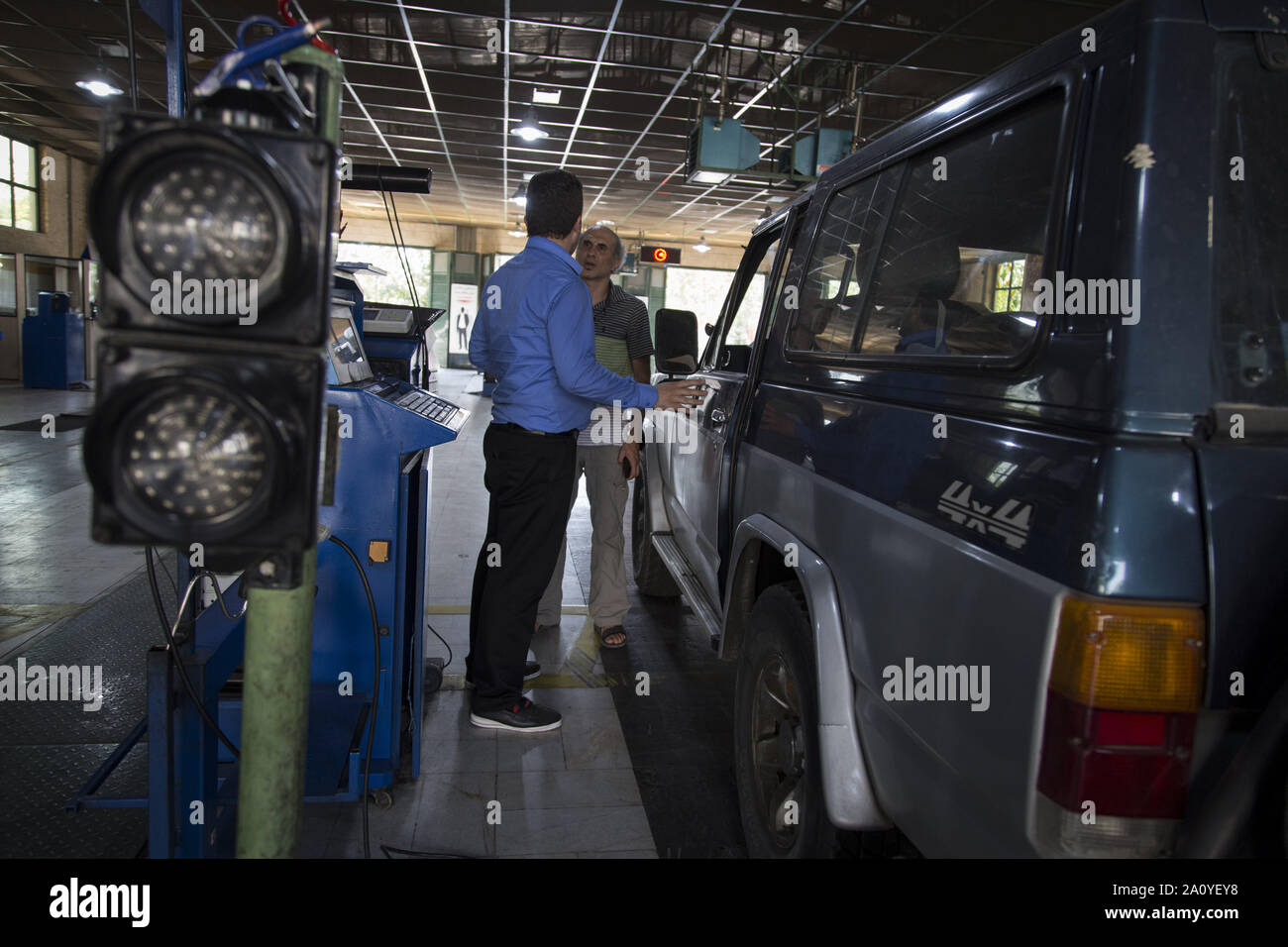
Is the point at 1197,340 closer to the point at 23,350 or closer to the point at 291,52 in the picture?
the point at 291,52

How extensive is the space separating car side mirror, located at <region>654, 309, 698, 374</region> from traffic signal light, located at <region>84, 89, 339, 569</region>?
2728 millimetres

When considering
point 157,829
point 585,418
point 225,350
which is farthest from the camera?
point 585,418

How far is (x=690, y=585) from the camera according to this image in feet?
11.9

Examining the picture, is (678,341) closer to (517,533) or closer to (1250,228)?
(517,533)

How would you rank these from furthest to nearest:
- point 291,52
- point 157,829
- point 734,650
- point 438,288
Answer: point 438,288 → point 734,650 → point 157,829 → point 291,52

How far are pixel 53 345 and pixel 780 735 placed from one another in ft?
55.9

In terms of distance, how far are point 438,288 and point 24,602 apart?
69.0 ft

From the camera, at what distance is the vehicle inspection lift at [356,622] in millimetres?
2211

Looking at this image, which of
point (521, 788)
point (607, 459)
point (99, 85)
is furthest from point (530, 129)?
point (521, 788)

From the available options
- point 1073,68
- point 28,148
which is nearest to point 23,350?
point 28,148

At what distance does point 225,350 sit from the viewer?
966mm

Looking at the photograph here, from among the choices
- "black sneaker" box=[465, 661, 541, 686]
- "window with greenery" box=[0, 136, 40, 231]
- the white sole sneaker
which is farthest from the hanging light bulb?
the white sole sneaker

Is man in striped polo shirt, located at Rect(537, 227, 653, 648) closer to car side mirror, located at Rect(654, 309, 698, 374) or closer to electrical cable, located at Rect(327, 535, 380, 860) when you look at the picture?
car side mirror, located at Rect(654, 309, 698, 374)

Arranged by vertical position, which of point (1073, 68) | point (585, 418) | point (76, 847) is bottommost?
point (76, 847)
